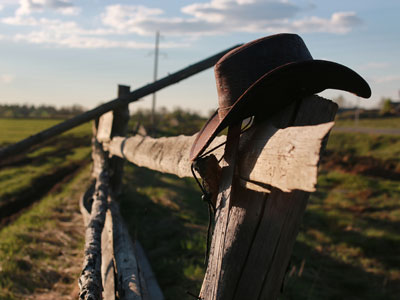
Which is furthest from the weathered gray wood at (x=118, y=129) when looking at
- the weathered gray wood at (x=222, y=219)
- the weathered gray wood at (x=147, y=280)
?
the weathered gray wood at (x=222, y=219)

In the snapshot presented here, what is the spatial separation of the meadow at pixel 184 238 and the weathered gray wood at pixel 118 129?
50 cm

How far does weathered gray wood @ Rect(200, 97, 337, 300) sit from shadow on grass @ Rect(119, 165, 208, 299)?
1808mm

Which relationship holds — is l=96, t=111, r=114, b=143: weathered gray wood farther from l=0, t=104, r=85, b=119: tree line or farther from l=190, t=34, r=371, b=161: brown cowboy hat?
l=0, t=104, r=85, b=119: tree line

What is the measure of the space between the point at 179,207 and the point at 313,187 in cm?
631

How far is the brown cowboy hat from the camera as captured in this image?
5.04 feet

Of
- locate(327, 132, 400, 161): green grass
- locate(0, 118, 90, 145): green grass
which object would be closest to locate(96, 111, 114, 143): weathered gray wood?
locate(327, 132, 400, 161): green grass

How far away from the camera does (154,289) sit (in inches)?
151

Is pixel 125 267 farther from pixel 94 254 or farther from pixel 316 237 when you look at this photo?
pixel 316 237

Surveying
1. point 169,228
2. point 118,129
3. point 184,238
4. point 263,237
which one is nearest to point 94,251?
point 263,237

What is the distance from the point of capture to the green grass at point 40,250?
4.26m

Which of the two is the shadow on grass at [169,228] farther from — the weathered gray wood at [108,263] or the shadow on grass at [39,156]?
the shadow on grass at [39,156]

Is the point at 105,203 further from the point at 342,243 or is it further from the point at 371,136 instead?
the point at 371,136

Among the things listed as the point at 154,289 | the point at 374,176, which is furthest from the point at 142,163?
the point at 374,176

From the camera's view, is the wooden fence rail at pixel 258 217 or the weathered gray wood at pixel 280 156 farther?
the wooden fence rail at pixel 258 217
